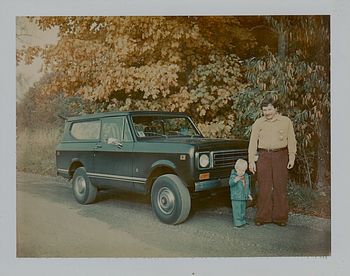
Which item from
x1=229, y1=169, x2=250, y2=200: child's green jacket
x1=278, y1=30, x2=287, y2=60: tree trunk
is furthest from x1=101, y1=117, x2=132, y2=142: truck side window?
x1=278, y1=30, x2=287, y2=60: tree trunk

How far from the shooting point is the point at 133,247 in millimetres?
3518

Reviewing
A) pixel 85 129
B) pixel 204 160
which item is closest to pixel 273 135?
pixel 204 160

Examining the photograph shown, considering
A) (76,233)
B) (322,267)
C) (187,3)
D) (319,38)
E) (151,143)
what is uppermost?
(187,3)

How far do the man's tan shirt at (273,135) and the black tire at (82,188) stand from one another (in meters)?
1.38

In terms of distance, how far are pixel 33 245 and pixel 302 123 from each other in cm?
249

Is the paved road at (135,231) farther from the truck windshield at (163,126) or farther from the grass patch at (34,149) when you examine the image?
the truck windshield at (163,126)

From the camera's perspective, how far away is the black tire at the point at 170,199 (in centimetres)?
332

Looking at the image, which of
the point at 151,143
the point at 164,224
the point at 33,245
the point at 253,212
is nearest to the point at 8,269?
the point at 33,245

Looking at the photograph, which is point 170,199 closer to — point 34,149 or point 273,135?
point 273,135

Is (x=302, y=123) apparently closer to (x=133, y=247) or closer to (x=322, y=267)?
(x=322, y=267)

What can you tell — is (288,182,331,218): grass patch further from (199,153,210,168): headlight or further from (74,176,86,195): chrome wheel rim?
(74,176,86,195): chrome wheel rim

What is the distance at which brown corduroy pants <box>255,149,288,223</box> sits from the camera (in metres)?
3.55

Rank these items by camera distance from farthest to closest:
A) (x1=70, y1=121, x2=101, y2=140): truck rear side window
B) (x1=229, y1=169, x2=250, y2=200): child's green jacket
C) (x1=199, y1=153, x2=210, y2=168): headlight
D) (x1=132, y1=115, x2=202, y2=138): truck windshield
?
(x1=70, y1=121, x2=101, y2=140): truck rear side window → (x1=132, y1=115, x2=202, y2=138): truck windshield → (x1=229, y1=169, x2=250, y2=200): child's green jacket → (x1=199, y1=153, x2=210, y2=168): headlight

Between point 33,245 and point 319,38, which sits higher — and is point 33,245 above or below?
below
